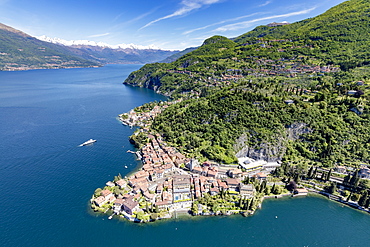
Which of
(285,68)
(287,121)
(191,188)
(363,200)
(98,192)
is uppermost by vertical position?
(285,68)

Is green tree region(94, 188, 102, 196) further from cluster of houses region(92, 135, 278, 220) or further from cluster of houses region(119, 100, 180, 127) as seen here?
cluster of houses region(119, 100, 180, 127)

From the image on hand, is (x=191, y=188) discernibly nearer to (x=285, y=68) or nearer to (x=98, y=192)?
(x=98, y=192)

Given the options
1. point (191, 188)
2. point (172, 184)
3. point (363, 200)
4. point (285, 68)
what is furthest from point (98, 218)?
point (285, 68)

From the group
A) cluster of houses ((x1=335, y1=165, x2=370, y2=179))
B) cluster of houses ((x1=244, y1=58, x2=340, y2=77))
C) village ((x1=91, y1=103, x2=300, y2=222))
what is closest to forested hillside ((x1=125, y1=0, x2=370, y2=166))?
cluster of houses ((x1=244, y1=58, x2=340, y2=77))

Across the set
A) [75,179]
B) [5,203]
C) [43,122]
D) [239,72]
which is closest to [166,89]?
[239,72]

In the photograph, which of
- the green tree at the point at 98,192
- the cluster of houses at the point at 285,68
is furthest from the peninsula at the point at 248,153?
the cluster of houses at the point at 285,68

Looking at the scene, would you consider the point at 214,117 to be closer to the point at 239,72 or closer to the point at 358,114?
the point at 358,114

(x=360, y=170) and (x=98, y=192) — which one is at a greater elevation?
(x=360, y=170)
